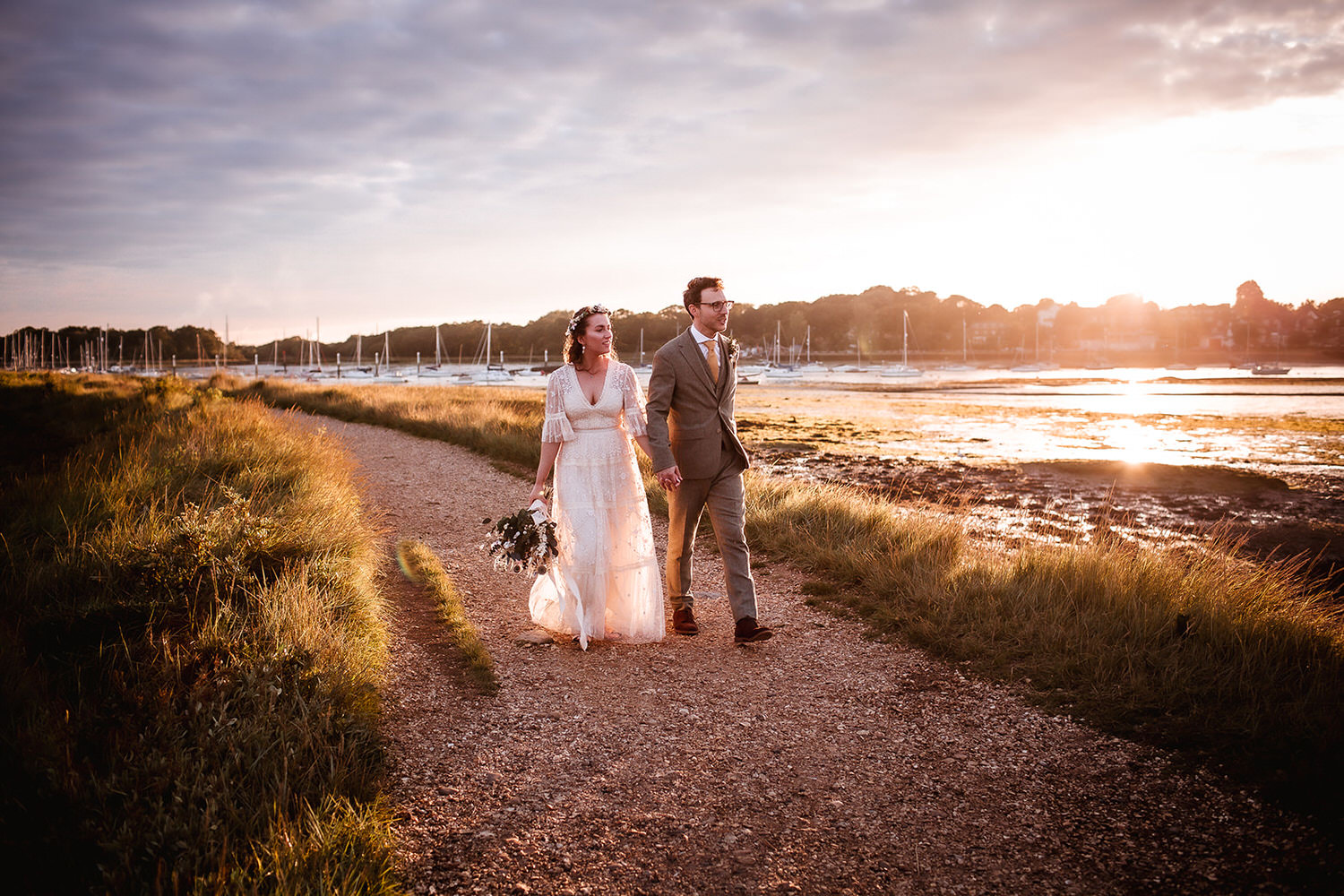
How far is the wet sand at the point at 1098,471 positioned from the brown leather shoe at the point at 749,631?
4.85 meters

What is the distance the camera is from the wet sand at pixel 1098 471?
11055 millimetres

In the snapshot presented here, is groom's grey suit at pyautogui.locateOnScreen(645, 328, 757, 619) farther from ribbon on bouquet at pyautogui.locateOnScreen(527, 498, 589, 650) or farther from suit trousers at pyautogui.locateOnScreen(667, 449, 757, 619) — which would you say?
ribbon on bouquet at pyautogui.locateOnScreen(527, 498, 589, 650)

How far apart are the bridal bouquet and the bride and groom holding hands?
13 centimetres

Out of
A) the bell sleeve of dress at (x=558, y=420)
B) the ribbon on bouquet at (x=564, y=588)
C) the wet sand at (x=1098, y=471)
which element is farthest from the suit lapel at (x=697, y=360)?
the wet sand at (x=1098, y=471)

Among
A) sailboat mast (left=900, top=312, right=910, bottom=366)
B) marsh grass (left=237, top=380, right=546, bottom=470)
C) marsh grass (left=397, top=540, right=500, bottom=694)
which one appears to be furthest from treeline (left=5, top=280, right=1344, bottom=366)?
marsh grass (left=397, top=540, right=500, bottom=694)

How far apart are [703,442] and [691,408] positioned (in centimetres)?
26

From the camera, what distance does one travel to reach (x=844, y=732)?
170 inches

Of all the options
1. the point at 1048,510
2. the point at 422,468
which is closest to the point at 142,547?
the point at 422,468

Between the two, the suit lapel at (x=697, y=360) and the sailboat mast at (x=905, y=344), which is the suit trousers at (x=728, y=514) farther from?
the sailboat mast at (x=905, y=344)

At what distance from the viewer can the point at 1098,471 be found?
16.5 metres

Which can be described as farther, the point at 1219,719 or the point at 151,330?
the point at 151,330

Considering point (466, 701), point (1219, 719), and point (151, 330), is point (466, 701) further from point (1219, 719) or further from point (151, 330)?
point (151, 330)

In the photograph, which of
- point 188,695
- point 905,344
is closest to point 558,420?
point 188,695

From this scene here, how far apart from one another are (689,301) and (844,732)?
303cm
